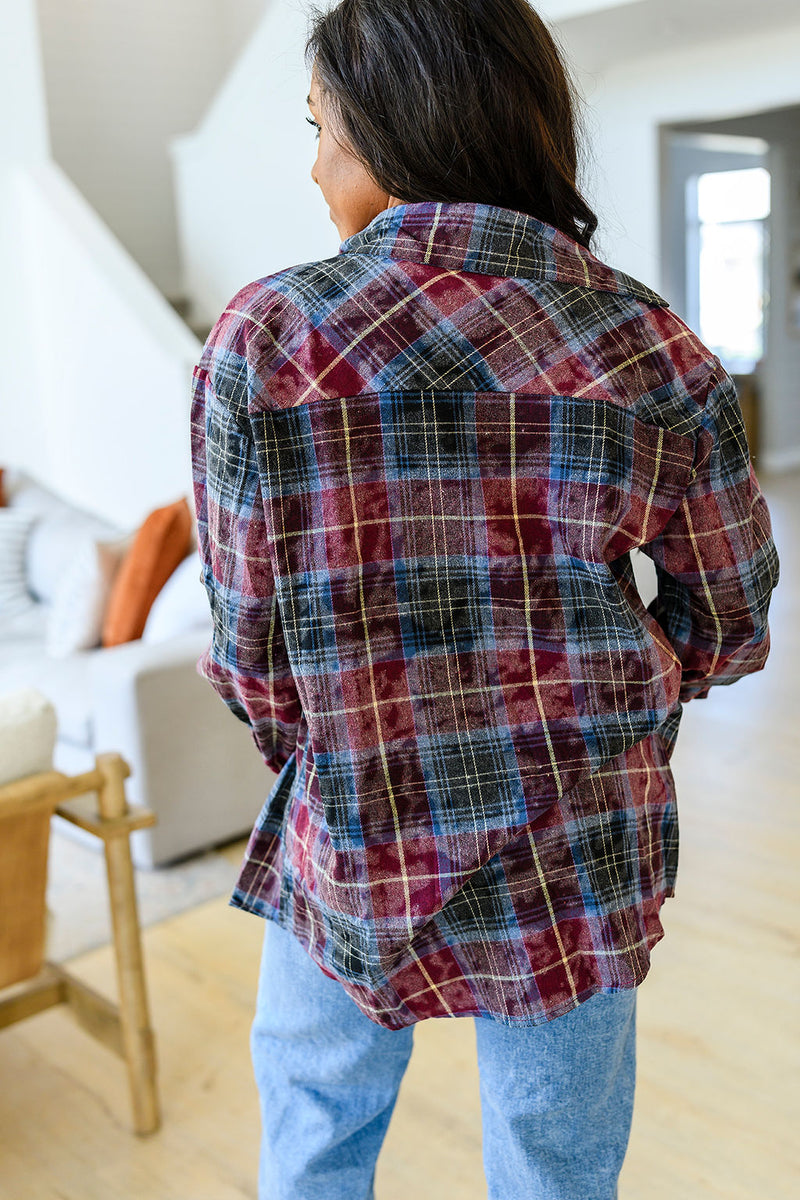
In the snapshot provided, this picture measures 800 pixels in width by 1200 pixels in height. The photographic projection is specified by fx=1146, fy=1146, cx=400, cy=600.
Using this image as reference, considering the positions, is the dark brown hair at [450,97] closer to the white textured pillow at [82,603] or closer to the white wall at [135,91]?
the white textured pillow at [82,603]

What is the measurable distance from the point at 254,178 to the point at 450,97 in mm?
5659

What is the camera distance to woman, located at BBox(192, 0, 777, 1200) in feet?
2.52

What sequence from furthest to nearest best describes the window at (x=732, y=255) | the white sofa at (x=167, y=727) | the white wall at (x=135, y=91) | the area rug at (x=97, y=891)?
1. the window at (x=732, y=255)
2. the white wall at (x=135, y=91)
3. the white sofa at (x=167, y=727)
4. the area rug at (x=97, y=891)

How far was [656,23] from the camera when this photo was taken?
493 centimetres

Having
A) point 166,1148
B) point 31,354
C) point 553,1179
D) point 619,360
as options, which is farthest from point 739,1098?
point 31,354

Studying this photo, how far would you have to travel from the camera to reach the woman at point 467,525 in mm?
768

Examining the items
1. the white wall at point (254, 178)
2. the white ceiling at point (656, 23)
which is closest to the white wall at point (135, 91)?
the white wall at point (254, 178)

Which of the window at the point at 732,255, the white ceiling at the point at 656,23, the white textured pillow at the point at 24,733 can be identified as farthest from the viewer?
the window at the point at 732,255

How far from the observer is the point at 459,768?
805 millimetres

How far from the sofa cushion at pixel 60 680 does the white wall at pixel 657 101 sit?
3.30 meters

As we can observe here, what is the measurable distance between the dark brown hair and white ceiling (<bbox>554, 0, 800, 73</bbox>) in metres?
4.24

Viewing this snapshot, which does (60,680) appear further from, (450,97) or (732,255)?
(732,255)

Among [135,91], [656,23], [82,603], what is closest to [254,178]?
[135,91]

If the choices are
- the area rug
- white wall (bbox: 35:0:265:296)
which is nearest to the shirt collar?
the area rug
